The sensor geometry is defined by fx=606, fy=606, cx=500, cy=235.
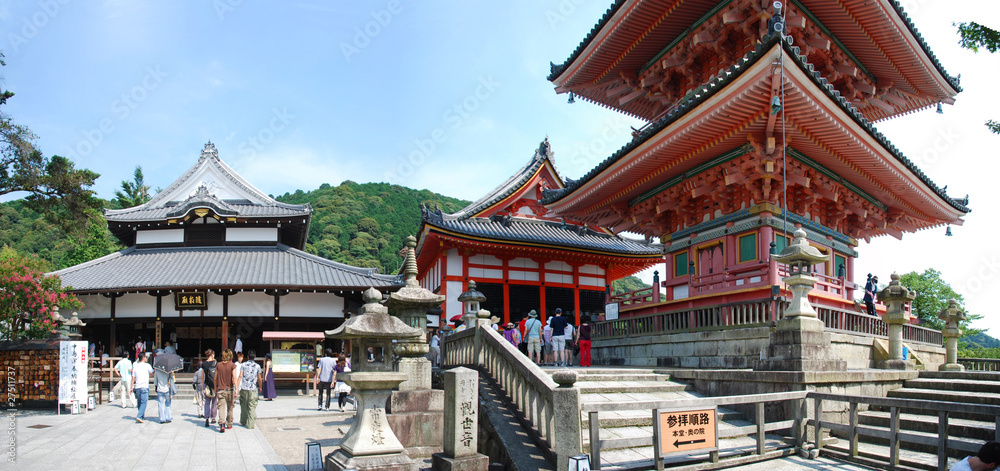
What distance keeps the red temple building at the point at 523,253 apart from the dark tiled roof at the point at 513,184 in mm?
47

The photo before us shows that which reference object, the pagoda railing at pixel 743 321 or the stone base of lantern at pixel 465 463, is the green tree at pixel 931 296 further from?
the stone base of lantern at pixel 465 463

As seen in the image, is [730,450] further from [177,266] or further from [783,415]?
[177,266]

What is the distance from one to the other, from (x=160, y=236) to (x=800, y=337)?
3008 cm

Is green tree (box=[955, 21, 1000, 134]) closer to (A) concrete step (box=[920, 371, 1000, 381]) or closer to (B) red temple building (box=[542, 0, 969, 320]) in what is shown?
(B) red temple building (box=[542, 0, 969, 320])

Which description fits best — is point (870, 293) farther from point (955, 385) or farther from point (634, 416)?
point (634, 416)

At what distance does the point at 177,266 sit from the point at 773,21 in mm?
25841

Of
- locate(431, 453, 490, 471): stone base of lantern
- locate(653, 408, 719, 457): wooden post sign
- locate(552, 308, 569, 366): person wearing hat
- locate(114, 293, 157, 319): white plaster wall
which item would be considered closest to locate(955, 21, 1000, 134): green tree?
locate(653, 408, 719, 457): wooden post sign

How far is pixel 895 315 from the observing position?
39.3 ft

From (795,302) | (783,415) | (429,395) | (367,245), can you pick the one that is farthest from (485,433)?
(367,245)

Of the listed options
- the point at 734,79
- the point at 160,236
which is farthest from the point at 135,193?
the point at 734,79

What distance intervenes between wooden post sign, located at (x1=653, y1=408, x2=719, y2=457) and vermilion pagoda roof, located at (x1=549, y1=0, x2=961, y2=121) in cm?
982

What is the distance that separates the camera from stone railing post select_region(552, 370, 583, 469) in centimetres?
778

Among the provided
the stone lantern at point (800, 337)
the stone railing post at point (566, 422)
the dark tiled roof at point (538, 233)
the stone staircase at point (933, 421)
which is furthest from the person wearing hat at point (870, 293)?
the dark tiled roof at point (538, 233)

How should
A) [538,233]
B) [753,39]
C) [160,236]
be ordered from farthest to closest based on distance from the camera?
[160,236], [538,233], [753,39]
